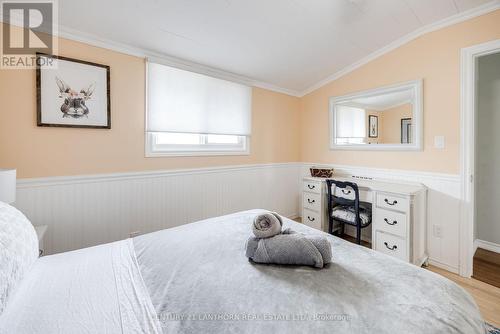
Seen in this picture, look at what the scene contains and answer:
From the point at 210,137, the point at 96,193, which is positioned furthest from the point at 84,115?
the point at 210,137

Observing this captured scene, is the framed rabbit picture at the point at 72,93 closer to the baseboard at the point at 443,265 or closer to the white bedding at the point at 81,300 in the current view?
the white bedding at the point at 81,300

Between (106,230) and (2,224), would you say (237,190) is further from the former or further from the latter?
(2,224)

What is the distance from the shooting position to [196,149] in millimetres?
2809

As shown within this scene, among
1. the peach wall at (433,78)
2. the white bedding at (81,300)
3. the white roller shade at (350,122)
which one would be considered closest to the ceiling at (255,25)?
the peach wall at (433,78)

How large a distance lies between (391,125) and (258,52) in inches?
69.2

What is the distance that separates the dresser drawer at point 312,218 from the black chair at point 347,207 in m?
0.14

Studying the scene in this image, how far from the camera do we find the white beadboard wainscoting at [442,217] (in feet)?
7.72

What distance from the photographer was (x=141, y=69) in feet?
7.73

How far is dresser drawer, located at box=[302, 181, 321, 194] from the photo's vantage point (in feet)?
10.2

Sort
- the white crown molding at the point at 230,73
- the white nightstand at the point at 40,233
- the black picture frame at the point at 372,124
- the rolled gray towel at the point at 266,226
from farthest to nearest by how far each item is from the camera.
A: the black picture frame at the point at 372,124 < the white crown molding at the point at 230,73 < the white nightstand at the point at 40,233 < the rolled gray towel at the point at 266,226

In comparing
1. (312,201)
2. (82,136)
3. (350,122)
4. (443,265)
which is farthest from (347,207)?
(82,136)
